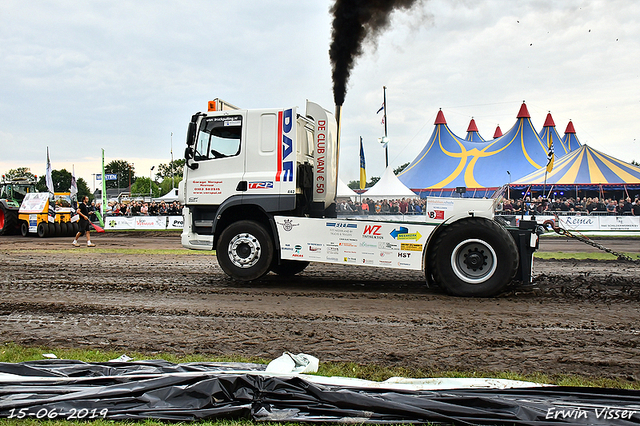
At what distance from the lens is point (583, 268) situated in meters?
10.4

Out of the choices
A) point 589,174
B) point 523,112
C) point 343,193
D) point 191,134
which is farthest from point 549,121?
point 191,134

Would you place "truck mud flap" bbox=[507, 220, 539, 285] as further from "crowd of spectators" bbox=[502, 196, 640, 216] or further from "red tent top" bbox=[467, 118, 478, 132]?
"red tent top" bbox=[467, 118, 478, 132]

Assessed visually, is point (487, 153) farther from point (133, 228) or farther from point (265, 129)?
point (265, 129)

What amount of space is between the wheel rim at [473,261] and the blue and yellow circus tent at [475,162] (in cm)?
2350

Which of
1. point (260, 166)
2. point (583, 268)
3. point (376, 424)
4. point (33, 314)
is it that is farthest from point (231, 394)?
Answer: point (583, 268)

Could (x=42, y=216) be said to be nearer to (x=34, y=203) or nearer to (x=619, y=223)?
(x=34, y=203)

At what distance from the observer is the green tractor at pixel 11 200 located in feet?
76.8

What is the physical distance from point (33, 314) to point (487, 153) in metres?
30.3

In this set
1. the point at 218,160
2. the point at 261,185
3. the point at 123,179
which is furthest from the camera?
the point at 123,179

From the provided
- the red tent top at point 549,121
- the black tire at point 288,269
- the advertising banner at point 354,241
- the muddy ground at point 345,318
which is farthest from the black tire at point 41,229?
the red tent top at point 549,121

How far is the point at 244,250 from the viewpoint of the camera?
27.0 feet

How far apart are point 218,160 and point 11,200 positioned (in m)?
21.5

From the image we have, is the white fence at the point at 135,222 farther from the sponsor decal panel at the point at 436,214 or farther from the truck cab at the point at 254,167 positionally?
the sponsor decal panel at the point at 436,214

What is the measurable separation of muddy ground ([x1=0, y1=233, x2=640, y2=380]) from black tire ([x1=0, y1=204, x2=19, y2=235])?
53.0 feet
